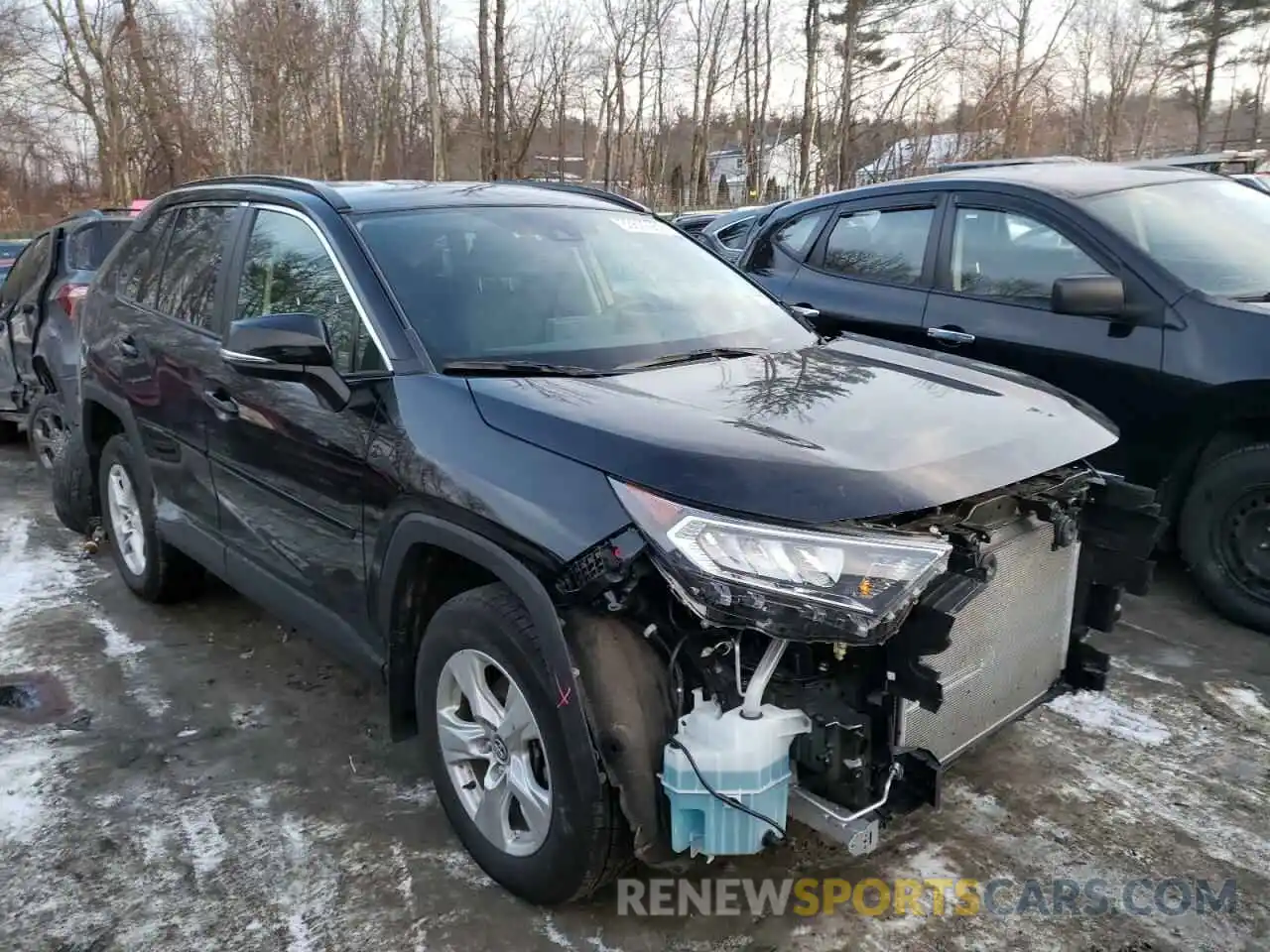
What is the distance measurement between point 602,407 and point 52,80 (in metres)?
30.5

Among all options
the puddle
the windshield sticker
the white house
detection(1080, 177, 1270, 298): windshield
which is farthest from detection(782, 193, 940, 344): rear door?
the white house

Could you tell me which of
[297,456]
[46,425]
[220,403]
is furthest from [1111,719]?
[46,425]

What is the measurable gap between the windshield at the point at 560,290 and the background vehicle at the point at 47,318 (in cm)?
391

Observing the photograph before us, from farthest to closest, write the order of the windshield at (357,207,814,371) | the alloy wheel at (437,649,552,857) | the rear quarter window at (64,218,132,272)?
the rear quarter window at (64,218,132,272) → the windshield at (357,207,814,371) → the alloy wheel at (437,649,552,857)

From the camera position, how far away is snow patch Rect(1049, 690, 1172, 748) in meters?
3.42

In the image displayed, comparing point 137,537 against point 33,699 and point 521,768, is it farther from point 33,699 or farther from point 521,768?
point 521,768

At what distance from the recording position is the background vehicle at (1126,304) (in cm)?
415

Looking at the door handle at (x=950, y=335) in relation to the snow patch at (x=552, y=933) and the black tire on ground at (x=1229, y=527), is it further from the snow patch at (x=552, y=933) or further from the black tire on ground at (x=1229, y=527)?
the snow patch at (x=552, y=933)

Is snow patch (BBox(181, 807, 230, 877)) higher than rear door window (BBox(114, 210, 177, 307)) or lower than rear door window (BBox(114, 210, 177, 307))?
lower

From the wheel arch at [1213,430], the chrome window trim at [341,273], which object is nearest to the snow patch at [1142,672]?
the wheel arch at [1213,430]

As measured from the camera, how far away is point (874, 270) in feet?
18.6

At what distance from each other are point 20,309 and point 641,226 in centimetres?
564

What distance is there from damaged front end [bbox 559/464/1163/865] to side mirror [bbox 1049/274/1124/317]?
234 cm

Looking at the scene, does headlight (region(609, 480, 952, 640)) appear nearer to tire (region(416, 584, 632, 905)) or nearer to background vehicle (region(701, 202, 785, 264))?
tire (region(416, 584, 632, 905))
